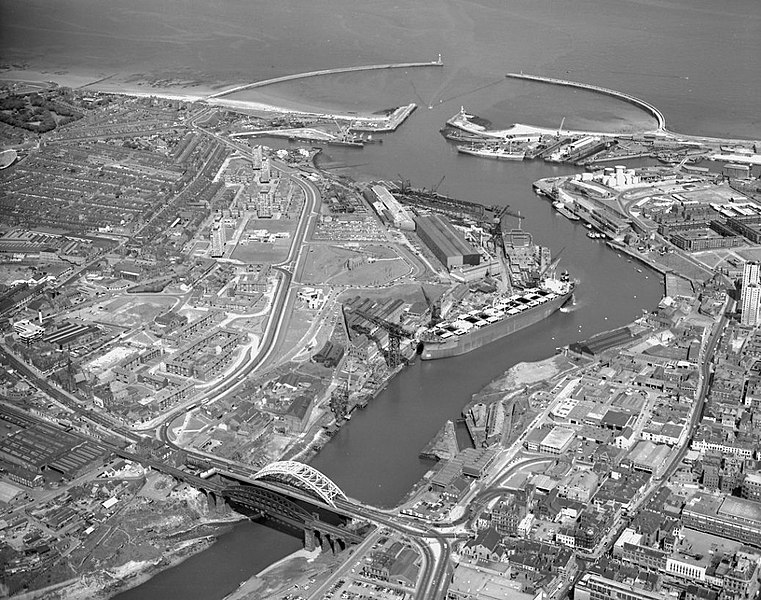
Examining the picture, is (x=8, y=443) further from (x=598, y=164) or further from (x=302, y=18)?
(x=302, y=18)

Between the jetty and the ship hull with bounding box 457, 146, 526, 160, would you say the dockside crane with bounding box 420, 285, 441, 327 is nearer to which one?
the ship hull with bounding box 457, 146, 526, 160

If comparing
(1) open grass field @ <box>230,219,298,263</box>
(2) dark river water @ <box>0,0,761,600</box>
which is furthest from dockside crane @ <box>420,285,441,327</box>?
(1) open grass field @ <box>230,219,298,263</box>

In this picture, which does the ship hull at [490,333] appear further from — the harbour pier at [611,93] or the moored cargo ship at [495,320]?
the harbour pier at [611,93]

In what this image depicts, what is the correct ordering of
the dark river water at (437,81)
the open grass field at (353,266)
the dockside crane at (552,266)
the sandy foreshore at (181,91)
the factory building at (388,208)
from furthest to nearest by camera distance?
1. the sandy foreshore at (181,91)
2. the factory building at (388,208)
3. the dockside crane at (552,266)
4. the open grass field at (353,266)
5. the dark river water at (437,81)

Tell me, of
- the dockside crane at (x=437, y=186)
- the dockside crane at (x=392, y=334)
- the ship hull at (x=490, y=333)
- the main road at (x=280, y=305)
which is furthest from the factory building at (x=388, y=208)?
the dockside crane at (x=392, y=334)

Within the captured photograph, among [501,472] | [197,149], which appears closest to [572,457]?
[501,472]

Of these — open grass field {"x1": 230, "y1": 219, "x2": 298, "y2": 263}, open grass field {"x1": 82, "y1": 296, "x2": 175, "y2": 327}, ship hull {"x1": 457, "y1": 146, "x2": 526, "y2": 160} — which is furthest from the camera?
ship hull {"x1": 457, "y1": 146, "x2": 526, "y2": 160}
